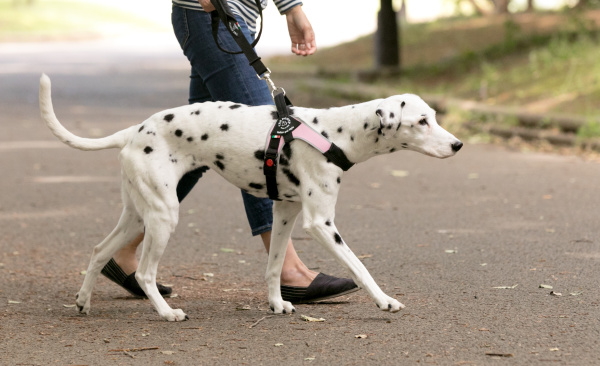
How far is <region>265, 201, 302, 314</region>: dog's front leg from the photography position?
432 cm

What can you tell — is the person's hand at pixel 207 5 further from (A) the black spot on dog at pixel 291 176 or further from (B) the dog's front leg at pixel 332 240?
(B) the dog's front leg at pixel 332 240

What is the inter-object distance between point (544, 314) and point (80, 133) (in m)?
8.57

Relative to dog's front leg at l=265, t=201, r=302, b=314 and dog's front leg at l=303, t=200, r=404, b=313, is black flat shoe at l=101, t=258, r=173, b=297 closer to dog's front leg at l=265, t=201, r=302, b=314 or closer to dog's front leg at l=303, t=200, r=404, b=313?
dog's front leg at l=265, t=201, r=302, b=314

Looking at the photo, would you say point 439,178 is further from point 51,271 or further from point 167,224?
point 167,224

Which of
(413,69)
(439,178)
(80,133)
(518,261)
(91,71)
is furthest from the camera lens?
(91,71)

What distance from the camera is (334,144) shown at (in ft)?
13.2

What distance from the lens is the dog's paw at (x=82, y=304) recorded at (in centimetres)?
434

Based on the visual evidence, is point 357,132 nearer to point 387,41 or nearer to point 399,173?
point 399,173

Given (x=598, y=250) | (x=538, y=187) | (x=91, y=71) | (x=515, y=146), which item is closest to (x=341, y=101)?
(x=515, y=146)

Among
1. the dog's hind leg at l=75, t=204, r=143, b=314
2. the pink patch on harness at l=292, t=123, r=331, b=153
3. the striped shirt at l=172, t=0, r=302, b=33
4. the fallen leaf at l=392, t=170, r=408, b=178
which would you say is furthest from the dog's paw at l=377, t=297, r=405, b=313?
the fallen leaf at l=392, t=170, r=408, b=178

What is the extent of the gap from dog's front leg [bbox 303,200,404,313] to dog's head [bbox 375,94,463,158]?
44 centimetres

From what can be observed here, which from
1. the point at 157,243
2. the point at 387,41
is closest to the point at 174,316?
the point at 157,243

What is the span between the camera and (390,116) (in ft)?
12.8

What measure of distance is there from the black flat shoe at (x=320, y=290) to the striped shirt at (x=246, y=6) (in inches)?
53.0
